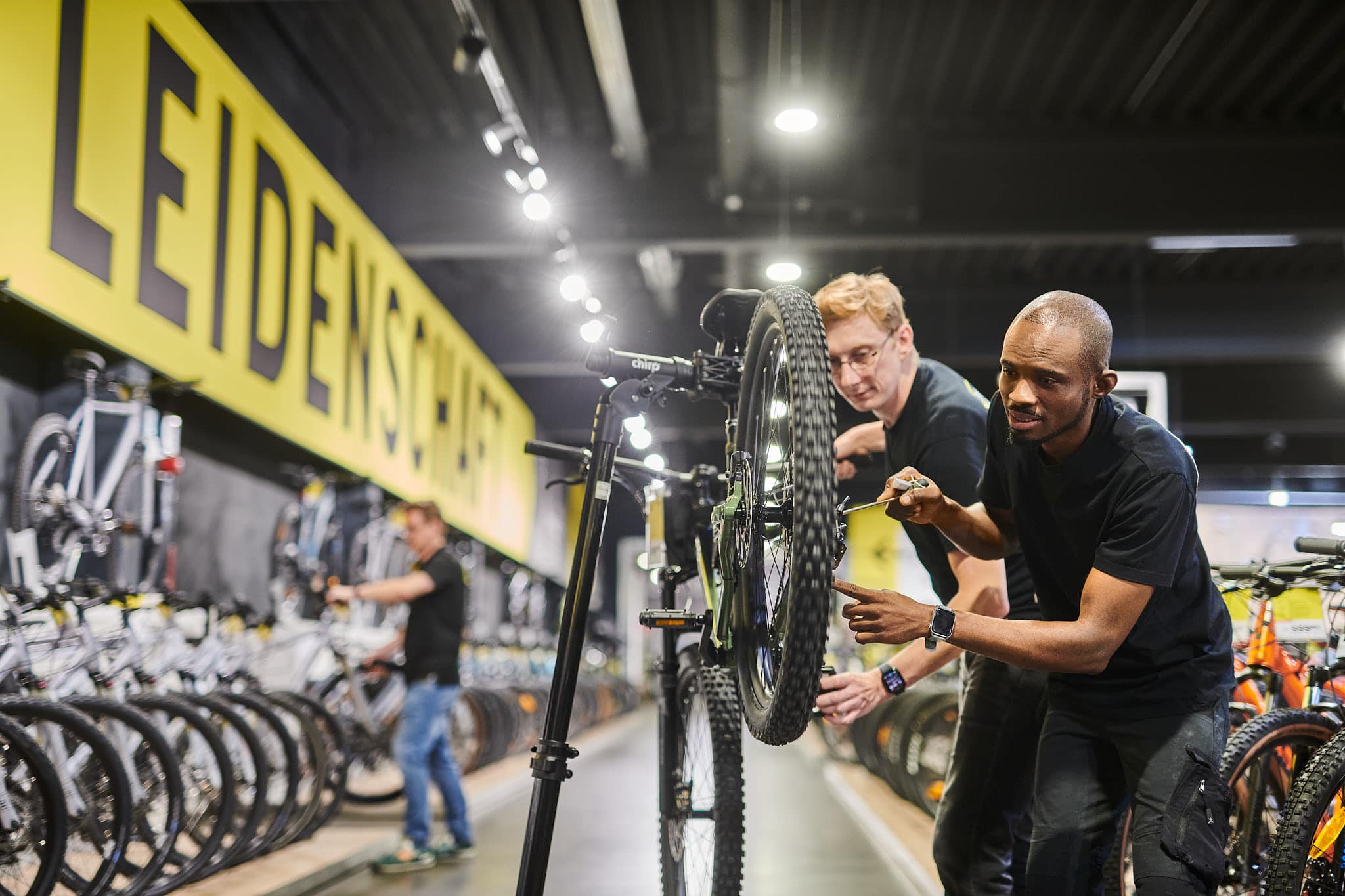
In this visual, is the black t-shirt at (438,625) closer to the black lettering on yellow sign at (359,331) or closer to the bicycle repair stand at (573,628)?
the black lettering on yellow sign at (359,331)

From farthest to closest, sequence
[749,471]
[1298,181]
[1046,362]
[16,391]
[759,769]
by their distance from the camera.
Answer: [759,769] < [1298,181] < [16,391] < [749,471] < [1046,362]

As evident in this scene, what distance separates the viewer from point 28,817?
318 centimetres

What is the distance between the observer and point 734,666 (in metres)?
2.29

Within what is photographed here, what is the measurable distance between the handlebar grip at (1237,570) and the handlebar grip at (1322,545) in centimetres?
42

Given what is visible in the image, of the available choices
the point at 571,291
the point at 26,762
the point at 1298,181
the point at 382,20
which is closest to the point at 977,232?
the point at 1298,181

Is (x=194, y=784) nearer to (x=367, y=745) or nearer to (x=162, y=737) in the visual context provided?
(x=162, y=737)

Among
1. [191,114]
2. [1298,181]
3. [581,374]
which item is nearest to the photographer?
[191,114]

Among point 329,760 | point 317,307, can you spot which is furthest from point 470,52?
point 329,760

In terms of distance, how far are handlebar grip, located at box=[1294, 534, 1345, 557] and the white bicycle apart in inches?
162

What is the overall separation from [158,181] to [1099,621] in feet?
16.0

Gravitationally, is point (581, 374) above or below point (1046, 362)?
above

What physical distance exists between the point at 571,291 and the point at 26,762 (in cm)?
603

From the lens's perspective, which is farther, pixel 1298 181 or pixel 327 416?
pixel 1298 181

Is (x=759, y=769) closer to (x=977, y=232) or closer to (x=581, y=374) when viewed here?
(x=581, y=374)
